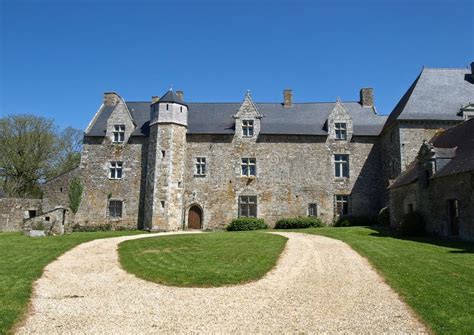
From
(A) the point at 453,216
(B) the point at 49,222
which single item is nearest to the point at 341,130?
(A) the point at 453,216

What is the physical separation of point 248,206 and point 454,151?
1255cm

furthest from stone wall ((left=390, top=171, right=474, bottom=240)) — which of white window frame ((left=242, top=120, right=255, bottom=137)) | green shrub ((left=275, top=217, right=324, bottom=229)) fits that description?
white window frame ((left=242, top=120, right=255, bottom=137))

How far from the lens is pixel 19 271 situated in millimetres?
9016

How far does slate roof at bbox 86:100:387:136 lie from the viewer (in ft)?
82.1

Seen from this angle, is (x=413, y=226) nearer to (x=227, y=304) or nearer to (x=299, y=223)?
(x=299, y=223)

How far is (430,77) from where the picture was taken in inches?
932

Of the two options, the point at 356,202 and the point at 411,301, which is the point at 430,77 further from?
the point at 411,301

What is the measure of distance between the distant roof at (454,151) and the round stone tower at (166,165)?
1320 centimetres

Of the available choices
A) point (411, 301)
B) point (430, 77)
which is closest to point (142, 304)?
point (411, 301)

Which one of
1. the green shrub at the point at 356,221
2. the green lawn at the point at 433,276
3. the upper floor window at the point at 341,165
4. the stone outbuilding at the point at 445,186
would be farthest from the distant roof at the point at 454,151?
the upper floor window at the point at 341,165

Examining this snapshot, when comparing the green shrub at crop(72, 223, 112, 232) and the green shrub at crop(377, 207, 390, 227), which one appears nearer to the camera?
the green shrub at crop(377, 207, 390, 227)

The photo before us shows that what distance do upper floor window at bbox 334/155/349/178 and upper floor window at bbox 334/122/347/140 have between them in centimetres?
134

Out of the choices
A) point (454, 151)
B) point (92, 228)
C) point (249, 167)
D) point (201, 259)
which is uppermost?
point (249, 167)

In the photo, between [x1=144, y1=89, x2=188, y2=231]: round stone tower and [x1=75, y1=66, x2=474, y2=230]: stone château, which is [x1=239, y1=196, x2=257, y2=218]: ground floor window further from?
[x1=144, y1=89, x2=188, y2=231]: round stone tower
